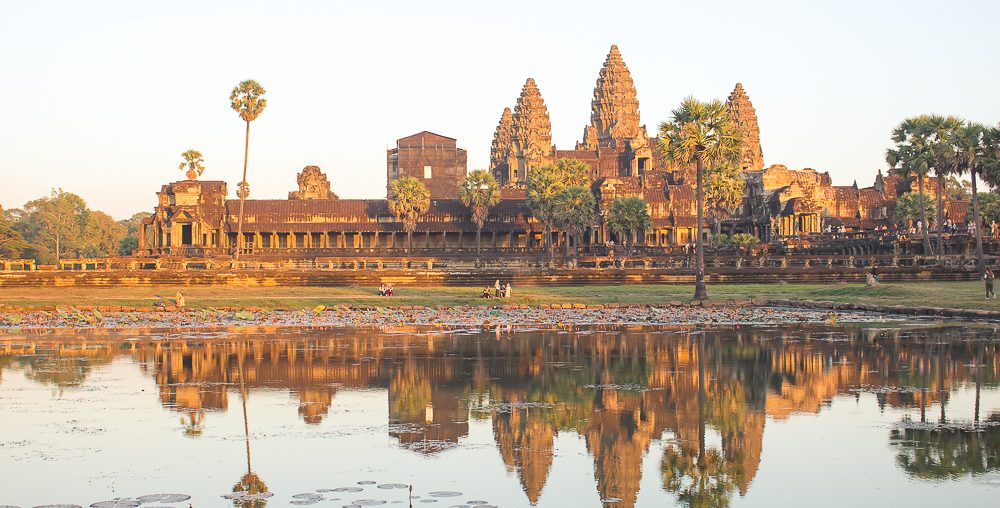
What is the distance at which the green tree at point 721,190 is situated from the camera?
315 ft

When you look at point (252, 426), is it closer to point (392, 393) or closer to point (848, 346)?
point (392, 393)

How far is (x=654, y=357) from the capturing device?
87.9 ft

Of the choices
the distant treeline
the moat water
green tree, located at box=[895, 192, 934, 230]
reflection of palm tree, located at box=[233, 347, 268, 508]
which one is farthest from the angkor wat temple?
reflection of palm tree, located at box=[233, 347, 268, 508]

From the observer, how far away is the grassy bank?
155ft

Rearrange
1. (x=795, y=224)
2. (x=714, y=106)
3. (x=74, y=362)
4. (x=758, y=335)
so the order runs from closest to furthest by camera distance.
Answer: (x=74, y=362), (x=758, y=335), (x=714, y=106), (x=795, y=224)

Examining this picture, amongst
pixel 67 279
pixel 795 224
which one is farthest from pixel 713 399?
pixel 795 224

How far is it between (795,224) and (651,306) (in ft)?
217

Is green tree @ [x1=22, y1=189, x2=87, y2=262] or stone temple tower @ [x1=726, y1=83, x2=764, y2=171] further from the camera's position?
stone temple tower @ [x1=726, y1=83, x2=764, y2=171]

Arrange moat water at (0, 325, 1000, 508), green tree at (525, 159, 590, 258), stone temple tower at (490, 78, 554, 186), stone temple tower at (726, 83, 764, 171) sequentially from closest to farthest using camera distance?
moat water at (0, 325, 1000, 508), green tree at (525, 159, 590, 258), stone temple tower at (490, 78, 554, 186), stone temple tower at (726, 83, 764, 171)

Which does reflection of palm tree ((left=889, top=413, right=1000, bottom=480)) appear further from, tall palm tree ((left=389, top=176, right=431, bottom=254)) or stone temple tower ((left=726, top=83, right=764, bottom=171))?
stone temple tower ((left=726, top=83, right=764, bottom=171))

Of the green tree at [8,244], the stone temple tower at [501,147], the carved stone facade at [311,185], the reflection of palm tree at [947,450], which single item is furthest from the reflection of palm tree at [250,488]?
the stone temple tower at [501,147]

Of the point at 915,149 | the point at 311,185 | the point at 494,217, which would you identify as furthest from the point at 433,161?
the point at 915,149

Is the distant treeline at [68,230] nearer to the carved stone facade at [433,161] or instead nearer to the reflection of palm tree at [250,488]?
the carved stone facade at [433,161]

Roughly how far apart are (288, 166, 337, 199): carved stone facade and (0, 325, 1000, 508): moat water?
119m
